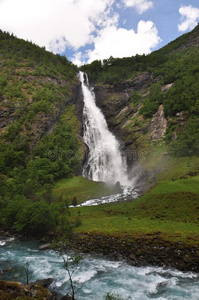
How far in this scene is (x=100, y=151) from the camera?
75938 mm

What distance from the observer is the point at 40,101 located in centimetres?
8106

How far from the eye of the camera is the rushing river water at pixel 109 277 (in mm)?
16938

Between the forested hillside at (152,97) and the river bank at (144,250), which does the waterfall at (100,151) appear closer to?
the forested hillside at (152,97)

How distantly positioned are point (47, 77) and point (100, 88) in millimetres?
25598

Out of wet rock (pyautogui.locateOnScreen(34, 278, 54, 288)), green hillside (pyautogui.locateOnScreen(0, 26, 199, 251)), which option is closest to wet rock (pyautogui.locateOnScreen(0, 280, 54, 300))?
wet rock (pyautogui.locateOnScreen(34, 278, 54, 288))

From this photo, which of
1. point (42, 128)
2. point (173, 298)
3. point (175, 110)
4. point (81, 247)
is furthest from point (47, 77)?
point (173, 298)

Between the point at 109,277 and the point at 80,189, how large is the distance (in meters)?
33.2

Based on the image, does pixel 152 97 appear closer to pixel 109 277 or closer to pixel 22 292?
pixel 109 277

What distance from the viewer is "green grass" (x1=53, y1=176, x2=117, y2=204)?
48.8 metres

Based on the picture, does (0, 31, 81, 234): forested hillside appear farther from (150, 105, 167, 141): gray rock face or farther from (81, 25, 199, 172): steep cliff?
(150, 105, 167, 141): gray rock face

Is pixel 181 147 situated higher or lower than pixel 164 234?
higher

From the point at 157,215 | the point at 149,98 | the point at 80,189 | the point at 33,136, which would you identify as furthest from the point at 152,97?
the point at 157,215

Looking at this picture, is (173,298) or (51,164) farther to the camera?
(51,164)

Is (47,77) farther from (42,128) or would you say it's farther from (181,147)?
(181,147)
